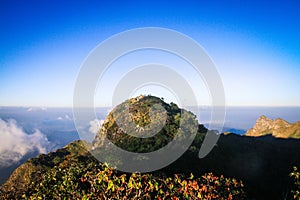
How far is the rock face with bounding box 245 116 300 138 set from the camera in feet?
374

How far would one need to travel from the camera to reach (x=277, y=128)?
5089 inches

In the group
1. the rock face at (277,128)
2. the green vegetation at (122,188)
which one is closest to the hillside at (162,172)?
the green vegetation at (122,188)

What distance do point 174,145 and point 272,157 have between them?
3561 centimetres

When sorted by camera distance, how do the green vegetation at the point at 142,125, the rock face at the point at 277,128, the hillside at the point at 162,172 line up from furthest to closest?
the rock face at the point at 277,128
the green vegetation at the point at 142,125
the hillside at the point at 162,172

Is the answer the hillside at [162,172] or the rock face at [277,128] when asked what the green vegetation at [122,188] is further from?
the rock face at [277,128]

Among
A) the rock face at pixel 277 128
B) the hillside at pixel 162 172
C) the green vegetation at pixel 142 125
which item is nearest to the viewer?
the hillside at pixel 162 172

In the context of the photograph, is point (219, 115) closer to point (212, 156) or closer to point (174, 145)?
point (174, 145)

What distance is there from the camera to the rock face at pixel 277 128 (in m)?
114

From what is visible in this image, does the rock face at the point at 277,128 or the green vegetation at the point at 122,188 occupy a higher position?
the green vegetation at the point at 122,188

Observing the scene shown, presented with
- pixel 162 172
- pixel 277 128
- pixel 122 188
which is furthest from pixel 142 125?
pixel 277 128

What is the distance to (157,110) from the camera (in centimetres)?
7469

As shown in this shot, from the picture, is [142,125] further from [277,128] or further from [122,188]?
[277,128]

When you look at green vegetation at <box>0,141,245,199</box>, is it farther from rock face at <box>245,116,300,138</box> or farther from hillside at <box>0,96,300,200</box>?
rock face at <box>245,116,300,138</box>

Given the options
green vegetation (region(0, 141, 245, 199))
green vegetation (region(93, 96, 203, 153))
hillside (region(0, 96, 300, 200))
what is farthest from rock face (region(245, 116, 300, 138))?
green vegetation (region(0, 141, 245, 199))
